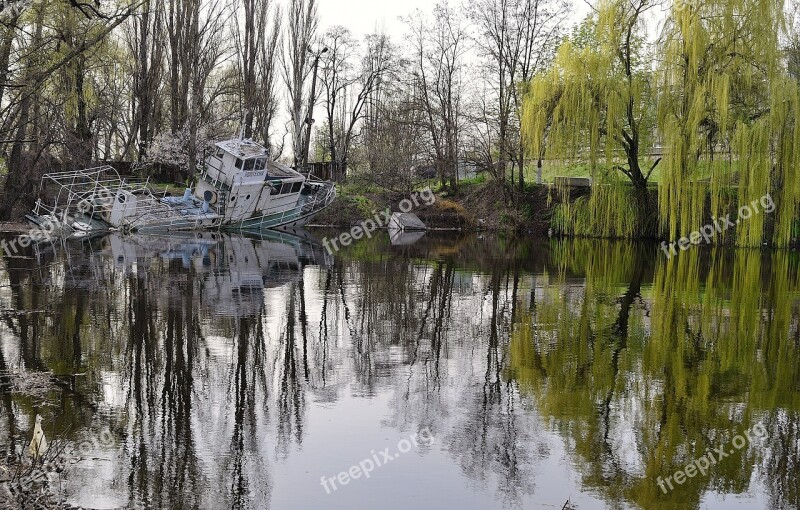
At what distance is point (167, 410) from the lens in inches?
280

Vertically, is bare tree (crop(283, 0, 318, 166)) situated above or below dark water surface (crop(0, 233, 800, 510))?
above

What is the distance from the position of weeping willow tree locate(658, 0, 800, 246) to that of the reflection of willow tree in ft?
36.7

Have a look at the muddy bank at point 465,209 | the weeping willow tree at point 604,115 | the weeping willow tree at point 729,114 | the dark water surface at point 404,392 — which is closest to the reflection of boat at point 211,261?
the dark water surface at point 404,392

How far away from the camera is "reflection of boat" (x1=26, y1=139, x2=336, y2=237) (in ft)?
109

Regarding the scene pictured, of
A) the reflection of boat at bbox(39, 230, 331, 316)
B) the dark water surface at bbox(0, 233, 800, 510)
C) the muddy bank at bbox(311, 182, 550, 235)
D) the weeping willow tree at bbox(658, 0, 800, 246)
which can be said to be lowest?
the dark water surface at bbox(0, 233, 800, 510)

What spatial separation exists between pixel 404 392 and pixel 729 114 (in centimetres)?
2395

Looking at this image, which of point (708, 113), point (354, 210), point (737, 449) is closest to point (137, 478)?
point (737, 449)

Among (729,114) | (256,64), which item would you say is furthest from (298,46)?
(729,114)

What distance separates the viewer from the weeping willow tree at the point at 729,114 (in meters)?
25.9

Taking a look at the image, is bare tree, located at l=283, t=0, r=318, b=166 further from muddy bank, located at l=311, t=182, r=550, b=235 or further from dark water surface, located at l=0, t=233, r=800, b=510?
dark water surface, located at l=0, t=233, r=800, b=510

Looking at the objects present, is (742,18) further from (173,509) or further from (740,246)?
(173,509)

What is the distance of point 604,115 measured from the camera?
105ft

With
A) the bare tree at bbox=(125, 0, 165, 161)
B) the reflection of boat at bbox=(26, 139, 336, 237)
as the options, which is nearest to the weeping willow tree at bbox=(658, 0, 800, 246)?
the reflection of boat at bbox=(26, 139, 336, 237)

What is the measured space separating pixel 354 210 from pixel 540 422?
37699 mm
